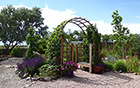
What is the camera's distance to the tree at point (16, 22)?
583 inches

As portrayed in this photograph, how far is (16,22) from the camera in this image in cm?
1523

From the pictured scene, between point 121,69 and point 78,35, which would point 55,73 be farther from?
point 78,35

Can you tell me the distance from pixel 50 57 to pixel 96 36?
2449mm

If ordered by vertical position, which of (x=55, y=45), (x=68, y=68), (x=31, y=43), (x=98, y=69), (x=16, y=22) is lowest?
(x=98, y=69)

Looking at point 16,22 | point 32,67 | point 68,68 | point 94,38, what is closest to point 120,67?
point 94,38

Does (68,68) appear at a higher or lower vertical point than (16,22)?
lower

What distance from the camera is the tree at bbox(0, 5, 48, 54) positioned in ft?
48.6

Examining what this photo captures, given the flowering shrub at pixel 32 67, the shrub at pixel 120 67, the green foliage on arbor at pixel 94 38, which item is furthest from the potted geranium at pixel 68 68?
the shrub at pixel 120 67

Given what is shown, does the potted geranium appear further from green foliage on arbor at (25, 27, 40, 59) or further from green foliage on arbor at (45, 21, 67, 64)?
green foliage on arbor at (25, 27, 40, 59)

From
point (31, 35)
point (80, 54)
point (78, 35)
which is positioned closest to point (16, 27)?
point (31, 35)

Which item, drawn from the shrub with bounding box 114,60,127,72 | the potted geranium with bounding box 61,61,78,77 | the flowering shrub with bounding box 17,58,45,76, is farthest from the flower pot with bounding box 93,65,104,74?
the flowering shrub with bounding box 17,58,45,76

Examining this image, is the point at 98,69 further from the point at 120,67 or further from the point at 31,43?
the point at 31,43

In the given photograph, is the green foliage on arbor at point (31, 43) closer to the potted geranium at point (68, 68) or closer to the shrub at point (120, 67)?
the potted geranium at point (68, 68)

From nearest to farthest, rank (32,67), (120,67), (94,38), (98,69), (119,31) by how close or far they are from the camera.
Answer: (32,67) → (98,69) → (94,38) → (120,67) → (119,31)
